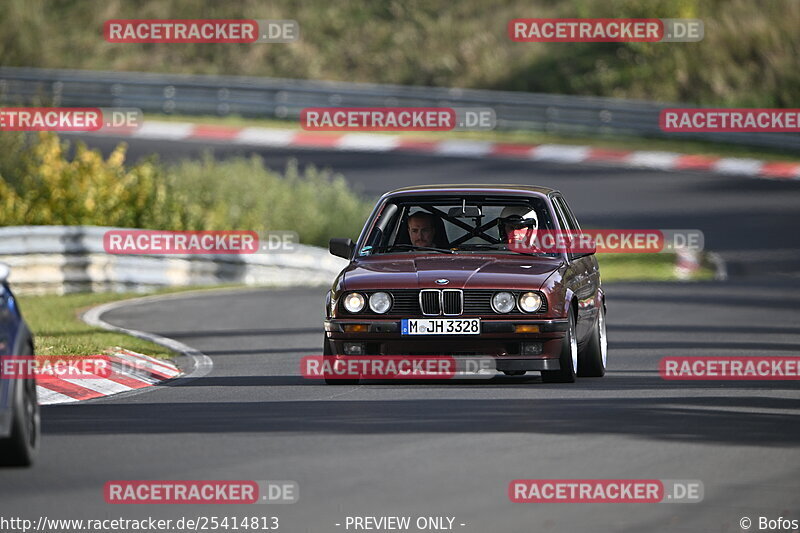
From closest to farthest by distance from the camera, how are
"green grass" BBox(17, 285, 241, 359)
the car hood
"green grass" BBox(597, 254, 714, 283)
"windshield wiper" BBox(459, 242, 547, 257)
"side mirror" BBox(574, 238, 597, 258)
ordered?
the car hood, "windshield wiper" BBox(459, 242, 547, 257), "side mirror" BBox(574, 238, 597, 258), "green grass" BBox(17, 285, 241, 359), "green grass" BBox(597, 254, 714, 283)

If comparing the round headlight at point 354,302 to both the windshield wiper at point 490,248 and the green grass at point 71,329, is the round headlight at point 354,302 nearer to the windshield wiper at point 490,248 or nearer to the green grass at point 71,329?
the windshield wiper at point 490,248

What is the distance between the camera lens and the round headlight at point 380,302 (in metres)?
13.0

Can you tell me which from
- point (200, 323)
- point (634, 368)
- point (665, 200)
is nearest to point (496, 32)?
point (665, 200)

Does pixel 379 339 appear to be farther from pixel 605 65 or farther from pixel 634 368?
pixel 605 65

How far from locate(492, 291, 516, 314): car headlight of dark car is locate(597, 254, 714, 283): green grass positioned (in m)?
15.4

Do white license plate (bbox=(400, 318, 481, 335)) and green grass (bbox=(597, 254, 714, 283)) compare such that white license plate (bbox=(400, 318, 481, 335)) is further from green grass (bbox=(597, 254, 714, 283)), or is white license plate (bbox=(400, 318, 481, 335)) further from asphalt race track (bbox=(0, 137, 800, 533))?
green grass (bbox=(597, 254, 714, 283))

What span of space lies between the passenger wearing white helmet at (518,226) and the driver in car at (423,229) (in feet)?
1.79

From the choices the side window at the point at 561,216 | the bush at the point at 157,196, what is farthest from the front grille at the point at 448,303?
the bush at the point at 157,196

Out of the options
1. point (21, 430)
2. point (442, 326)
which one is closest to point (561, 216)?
point (442, 326)

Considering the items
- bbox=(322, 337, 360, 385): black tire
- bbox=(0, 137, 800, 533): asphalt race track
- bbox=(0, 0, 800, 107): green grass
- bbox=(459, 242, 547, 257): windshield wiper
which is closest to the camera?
bbox=(0, 137, 800, 533): asphalt race track

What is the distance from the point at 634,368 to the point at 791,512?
6961 mm

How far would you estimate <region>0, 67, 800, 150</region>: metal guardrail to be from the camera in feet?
133

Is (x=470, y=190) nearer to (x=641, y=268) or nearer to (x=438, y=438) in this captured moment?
(x=438, y=438)

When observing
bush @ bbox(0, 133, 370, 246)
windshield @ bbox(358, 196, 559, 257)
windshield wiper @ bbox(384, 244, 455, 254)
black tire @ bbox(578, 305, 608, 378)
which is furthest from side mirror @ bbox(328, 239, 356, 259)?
bush @ bbox(0, 133, 370, 246)
